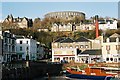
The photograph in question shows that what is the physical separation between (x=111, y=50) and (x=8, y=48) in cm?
1346

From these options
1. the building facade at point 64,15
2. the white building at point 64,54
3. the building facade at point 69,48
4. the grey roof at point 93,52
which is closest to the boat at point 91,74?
the grey roof at point 93,52

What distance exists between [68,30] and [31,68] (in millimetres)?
40321

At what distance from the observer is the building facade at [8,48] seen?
3123 cm

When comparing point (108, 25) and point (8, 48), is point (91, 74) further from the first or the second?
point (108, 25)

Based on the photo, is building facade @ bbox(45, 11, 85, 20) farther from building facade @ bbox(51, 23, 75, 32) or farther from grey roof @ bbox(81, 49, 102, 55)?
grey roof @ bbox(81, 49, 102, 55)

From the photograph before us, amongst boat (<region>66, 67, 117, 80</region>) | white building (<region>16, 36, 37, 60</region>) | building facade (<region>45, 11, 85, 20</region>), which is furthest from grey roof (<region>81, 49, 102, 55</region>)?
building facade (<region>45, 11, 85, 20</region>)

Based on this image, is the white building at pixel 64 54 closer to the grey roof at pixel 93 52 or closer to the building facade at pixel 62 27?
the grey roof at pixel 93 52

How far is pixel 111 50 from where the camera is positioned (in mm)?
37438

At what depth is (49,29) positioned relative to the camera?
67938mm

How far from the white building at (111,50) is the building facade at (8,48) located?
11806 mm

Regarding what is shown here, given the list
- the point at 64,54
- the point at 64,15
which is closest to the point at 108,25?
the point at 64,54

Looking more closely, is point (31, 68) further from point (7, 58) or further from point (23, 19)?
point (23, 19)

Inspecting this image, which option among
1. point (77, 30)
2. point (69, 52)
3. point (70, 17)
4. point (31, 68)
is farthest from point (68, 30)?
point (31, 68)

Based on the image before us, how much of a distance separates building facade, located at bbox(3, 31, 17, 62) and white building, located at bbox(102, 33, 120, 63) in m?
11.8
